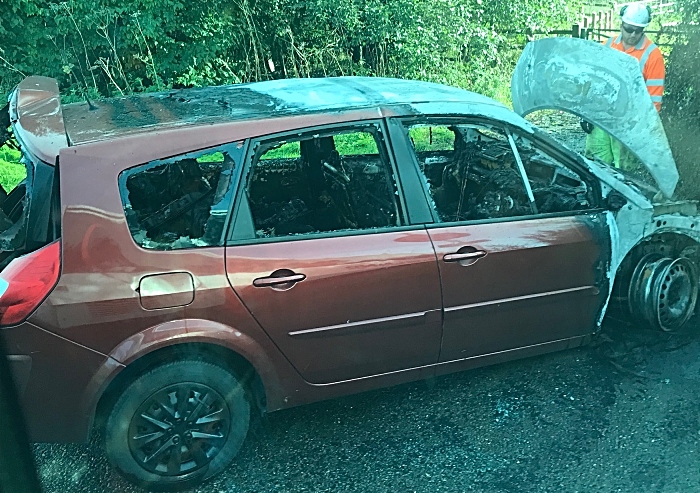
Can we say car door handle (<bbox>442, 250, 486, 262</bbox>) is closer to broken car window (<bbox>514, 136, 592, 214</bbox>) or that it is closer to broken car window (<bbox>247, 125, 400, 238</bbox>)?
broken car window (<bbox>247, 125, 400, 238</bbox>)

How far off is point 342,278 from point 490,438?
3.66 feet

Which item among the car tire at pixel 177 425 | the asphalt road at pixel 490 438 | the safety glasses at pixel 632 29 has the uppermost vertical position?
the safety glasses at pixel 632 29

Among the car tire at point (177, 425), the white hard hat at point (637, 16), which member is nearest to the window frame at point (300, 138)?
the car tire at point (177, 425)

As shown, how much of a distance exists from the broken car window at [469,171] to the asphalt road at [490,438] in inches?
39.4

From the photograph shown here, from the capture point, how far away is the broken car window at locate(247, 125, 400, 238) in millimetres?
2875

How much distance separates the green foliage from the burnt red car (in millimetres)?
5767

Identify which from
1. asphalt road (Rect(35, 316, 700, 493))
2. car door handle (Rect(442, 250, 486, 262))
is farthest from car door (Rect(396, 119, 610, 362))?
asphalt road (Rect(35, 316, 700, 493))

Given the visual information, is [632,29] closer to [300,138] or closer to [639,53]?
[639,53]

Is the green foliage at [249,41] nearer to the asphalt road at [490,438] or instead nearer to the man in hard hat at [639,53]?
the man in hard hat at [639,53]

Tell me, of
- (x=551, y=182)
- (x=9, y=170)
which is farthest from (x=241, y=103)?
(x=9, y=170)

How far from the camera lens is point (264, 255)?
8.54ft

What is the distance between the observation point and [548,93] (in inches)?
163

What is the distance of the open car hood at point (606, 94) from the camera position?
3613 mm

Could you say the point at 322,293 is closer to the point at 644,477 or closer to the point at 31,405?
the point at 31,405
